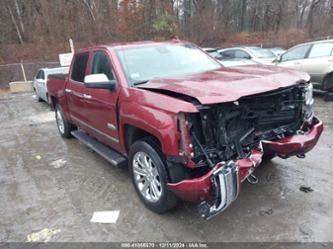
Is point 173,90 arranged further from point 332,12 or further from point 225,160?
point 332,12

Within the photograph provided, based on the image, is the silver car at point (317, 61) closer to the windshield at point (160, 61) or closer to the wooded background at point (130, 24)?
the windshield at point (160, 61)

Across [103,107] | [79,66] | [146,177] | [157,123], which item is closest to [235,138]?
[157,123]

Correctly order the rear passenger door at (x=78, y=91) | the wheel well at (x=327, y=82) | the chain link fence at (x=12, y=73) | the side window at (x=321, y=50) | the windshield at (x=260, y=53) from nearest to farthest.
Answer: the rear passenger door at (x=78, y=91)
the wheel well at (x=327, y=82)
the side window at (x=321, y=50)
the windshield at (x=260, y=53)
the chain link fence at (x=12, y=73)

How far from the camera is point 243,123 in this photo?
10.8ft

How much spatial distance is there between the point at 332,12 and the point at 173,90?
3156cm

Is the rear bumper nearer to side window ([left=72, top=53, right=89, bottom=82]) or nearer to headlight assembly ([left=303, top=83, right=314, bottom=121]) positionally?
headlight assembly ([left=303, top=83, right=314, bottom=121])

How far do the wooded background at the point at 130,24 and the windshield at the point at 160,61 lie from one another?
21.4 metres

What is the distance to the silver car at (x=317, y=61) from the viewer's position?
8.64m

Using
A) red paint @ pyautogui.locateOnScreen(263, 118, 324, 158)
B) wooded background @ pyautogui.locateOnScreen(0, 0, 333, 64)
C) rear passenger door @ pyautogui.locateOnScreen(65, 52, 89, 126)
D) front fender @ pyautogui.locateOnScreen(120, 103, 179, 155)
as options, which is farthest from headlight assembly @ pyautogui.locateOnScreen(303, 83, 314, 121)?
wooded background @ pyautogui.locateOnScreen(0, 0, 333, 64)

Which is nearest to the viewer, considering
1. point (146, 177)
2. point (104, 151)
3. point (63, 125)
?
point (146, 177)

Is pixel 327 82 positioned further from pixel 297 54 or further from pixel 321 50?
pixel 297 54

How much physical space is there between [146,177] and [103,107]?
125cm

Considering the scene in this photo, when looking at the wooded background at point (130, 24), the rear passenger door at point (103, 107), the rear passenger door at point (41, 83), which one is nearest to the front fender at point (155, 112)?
the rear passenger door at point (103, 107)

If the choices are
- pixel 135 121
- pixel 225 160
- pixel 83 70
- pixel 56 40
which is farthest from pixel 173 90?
pixel 56 40
